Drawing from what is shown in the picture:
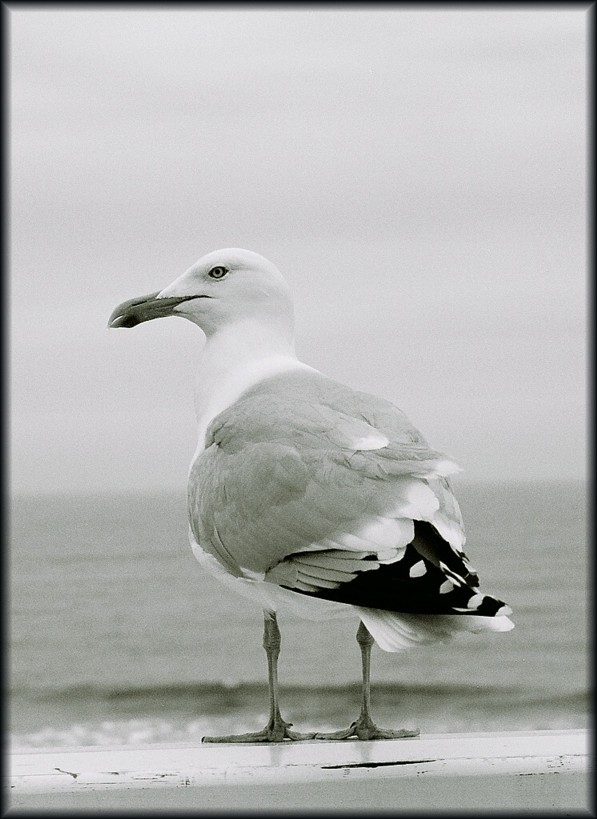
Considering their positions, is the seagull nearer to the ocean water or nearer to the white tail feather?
the white tail feather

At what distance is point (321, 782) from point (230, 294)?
1.05 meters

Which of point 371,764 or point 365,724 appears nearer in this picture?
point 371,764

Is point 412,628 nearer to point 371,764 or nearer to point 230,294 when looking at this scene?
point 371,764

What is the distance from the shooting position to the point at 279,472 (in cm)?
206

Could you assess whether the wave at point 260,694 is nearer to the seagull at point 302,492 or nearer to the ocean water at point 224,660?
the ocean water at point 224,660

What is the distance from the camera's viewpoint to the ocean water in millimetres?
13227

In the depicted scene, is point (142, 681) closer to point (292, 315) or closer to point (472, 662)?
point (472, 662)

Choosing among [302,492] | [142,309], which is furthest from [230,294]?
[302,492]

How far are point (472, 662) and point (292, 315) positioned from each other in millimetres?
14043

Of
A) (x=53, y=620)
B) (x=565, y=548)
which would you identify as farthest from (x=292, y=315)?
(x=565, y=548)

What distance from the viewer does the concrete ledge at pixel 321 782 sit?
5.57ft

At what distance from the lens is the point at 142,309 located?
248 cm

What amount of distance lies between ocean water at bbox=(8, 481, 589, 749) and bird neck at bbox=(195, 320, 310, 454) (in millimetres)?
6699

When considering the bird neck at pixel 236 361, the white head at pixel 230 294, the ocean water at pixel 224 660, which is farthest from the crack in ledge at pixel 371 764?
the ocean water at pixel 224 660
